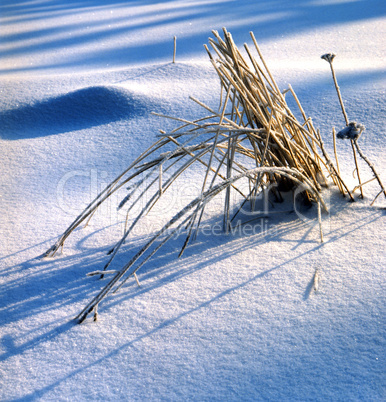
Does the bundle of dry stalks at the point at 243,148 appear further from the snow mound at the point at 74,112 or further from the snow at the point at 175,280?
the snow mound at the point at 74,112

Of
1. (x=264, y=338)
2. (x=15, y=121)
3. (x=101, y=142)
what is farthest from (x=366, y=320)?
(x=15, y=121)

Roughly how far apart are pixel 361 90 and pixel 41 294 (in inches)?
58.3

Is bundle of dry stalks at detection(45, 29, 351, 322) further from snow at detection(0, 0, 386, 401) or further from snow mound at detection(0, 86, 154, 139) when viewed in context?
snow mound at detection(0, 86, 154, 139)

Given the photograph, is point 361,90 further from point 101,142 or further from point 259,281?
point 259,281

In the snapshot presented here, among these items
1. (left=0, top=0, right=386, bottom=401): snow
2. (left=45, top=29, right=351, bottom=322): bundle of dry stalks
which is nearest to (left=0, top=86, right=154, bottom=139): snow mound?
(left=0, top=0, right=386, bottom=401): snow

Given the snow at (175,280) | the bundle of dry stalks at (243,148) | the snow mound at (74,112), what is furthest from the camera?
the snow mound at (74,112)

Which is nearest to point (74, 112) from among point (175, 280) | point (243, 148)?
point (243, 148)

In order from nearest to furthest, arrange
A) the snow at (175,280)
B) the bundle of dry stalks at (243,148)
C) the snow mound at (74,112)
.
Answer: the snow at (175,280), the bundle of dry stalks at (243,148), the snow mound at (74,112)

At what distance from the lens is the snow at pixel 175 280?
697 mm

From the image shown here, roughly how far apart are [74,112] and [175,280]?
131 centimetres

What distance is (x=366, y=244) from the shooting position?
961 mm

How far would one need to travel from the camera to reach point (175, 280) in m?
0.92

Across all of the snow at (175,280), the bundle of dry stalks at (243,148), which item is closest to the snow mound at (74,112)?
the snow at (175,280)

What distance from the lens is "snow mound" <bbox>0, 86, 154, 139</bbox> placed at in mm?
1893
